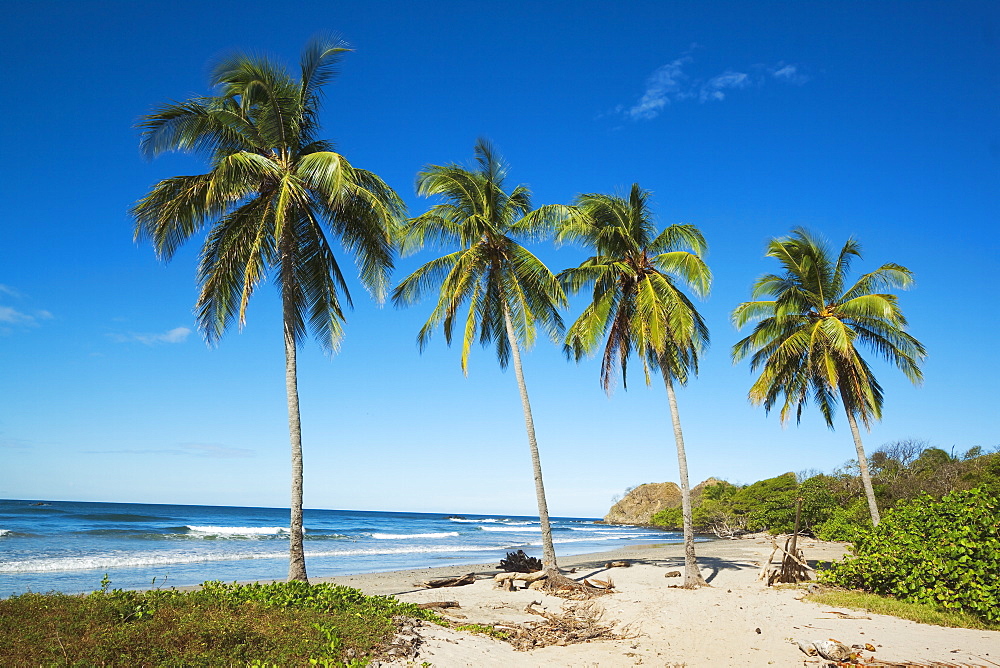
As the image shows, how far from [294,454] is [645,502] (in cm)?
7310

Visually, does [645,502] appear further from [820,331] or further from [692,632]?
[692,632]

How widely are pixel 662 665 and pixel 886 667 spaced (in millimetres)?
2504

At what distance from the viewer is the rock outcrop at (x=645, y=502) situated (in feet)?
233

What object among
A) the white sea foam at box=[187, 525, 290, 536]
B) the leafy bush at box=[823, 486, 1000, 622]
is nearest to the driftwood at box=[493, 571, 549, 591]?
the leafy bush at box=[823, 486, 1000, 622]

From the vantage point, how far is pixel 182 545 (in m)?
28.8

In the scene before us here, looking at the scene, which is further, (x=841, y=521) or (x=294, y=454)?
(x=841, y=521)

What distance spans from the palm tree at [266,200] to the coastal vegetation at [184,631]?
12.0ft

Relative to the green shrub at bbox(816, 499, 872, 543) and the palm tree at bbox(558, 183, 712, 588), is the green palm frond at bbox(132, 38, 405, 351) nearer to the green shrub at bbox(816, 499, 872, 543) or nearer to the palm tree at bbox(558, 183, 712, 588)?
the palm tree at bbox(558, 183, 712, 588)

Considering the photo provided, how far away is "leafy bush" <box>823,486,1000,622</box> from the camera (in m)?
8.94

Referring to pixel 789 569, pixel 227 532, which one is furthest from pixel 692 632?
pixel 227 532

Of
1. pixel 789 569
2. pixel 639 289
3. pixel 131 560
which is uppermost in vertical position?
pixel 639 289

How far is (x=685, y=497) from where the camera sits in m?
14.4

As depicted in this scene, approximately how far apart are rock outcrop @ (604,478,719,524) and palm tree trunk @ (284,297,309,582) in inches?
2428

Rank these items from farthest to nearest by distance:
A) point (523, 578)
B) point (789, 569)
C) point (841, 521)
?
point (841, 521) < point (789, 569) < point (523, 578)
